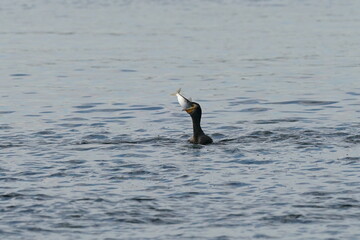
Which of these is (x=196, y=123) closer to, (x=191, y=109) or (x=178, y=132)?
(x=191, y=109)

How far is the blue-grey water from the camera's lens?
1225cm

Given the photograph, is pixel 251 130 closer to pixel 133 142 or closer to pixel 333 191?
pixel 133 142

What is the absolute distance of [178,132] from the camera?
19000 millimetres

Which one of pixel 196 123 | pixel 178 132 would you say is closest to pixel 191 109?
pixel 196 123

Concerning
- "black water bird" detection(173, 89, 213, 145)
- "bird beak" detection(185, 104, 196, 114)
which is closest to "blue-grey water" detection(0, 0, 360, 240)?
"black water bird" detection(173, 89, 213, 145)

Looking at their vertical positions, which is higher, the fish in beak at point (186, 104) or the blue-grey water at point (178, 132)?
the fish in beak at point (186, 104)

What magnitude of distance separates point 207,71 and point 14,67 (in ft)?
20.3

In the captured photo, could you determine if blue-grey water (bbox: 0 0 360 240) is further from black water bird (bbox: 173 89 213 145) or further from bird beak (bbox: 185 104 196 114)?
bird beak (bbox: 185 104 196 114)

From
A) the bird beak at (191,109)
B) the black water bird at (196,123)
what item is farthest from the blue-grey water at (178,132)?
the bird beak at (191,109)

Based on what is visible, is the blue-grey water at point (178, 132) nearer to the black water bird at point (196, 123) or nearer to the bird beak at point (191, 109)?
the black water bird at point (196, 123)

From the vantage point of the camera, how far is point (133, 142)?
1758 cm

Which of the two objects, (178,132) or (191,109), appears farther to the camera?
(178,132)

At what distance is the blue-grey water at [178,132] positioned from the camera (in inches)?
482

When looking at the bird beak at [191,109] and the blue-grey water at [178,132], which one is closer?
the blue-grey water at [178,132]
